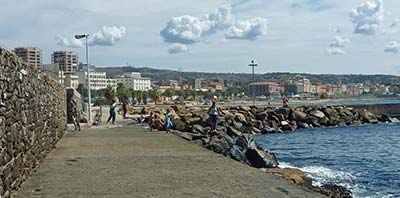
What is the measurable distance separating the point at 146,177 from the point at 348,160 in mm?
15926

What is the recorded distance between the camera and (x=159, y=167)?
12109 millimetres

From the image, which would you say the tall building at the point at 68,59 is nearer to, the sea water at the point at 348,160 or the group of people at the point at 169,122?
the sea water at the point at 348,160

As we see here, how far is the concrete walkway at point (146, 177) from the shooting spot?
900cm

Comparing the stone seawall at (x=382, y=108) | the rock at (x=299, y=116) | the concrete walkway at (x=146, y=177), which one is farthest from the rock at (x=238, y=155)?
the stone seawall at (x=382, y=108)

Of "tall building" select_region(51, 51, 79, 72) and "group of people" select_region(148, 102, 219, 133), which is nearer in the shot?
"group of people" select_region(148, 102, 219, 133)

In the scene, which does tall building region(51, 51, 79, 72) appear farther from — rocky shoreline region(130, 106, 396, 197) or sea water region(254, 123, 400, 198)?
sea water region(254, 123, 400, 198)

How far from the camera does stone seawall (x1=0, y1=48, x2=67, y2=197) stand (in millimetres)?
7730

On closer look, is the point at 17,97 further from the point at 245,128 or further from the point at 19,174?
the point at 245,128

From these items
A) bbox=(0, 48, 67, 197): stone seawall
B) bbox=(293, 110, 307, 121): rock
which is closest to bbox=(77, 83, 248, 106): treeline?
bbox=(293, 110, 307, 121): rock

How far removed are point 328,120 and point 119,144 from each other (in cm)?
4017

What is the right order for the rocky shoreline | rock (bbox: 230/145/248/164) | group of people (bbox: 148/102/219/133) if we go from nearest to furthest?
rock (bbox: 230/145/248/164) < the rocky shoreline < group of people (bbox: 148/102/219/133)

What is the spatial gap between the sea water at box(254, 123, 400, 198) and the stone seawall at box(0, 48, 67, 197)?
745cm

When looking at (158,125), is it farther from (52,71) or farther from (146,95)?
(146,95)

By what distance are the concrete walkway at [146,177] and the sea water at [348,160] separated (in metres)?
4.26
